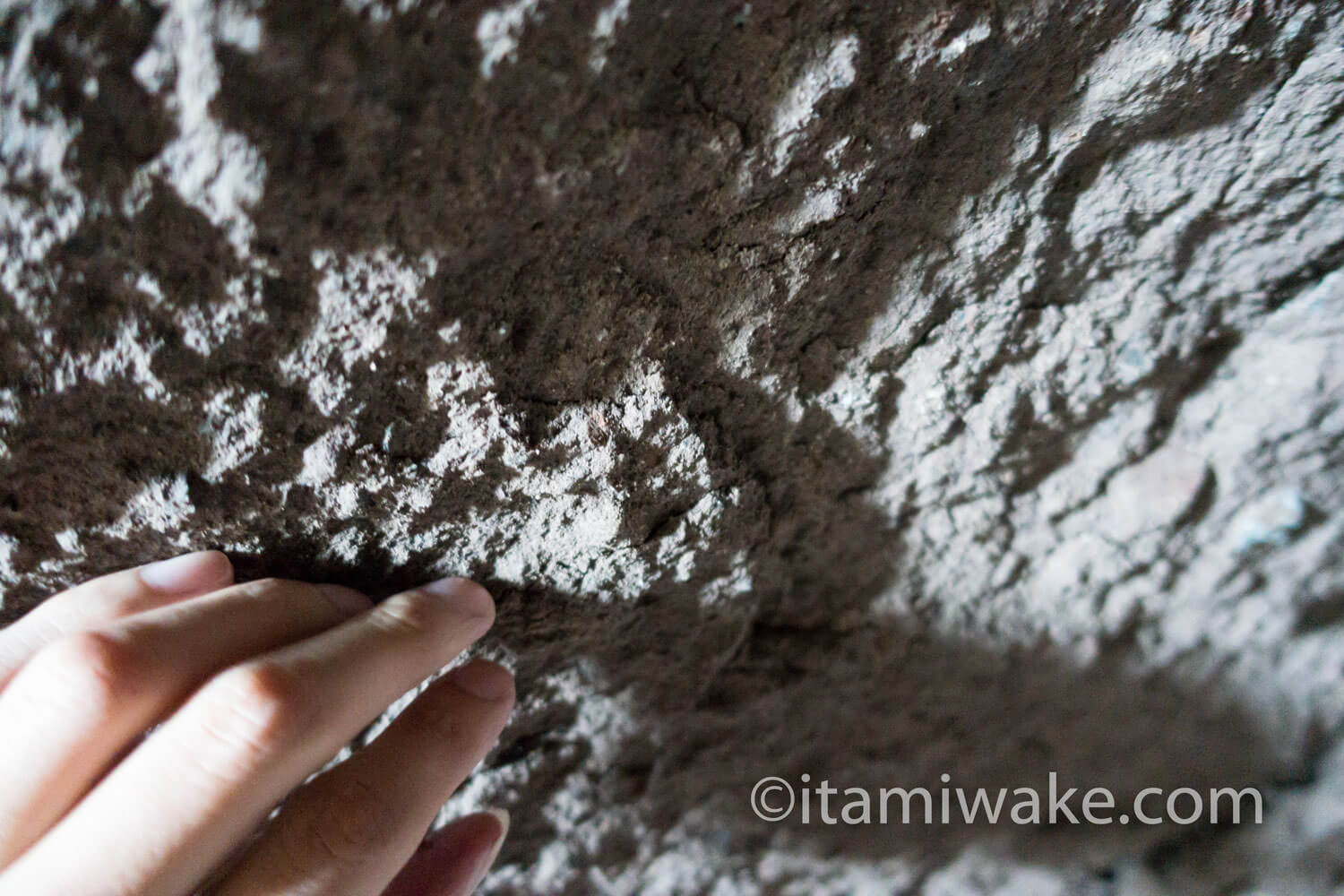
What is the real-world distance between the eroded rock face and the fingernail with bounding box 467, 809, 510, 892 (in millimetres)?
45

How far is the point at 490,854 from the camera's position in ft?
2.20

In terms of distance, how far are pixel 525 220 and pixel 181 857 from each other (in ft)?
1.23

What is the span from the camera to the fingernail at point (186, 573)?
1.60ft

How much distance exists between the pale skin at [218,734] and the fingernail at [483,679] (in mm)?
22

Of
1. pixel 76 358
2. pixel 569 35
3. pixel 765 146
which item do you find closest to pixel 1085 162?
pixel 765 146

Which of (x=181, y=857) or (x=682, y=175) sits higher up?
(x=682, y=175)

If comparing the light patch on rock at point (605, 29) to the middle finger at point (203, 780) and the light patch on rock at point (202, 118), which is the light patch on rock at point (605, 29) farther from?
the middle finger at point (203, 780)

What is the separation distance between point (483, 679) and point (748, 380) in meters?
0.29

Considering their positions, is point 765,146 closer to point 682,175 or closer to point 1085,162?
point 682,175

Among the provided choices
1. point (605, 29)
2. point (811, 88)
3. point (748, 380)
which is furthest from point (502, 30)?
point (748, 380)

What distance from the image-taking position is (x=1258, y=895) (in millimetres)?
732

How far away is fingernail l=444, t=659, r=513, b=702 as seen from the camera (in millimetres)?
582

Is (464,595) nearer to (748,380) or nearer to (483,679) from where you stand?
(483,679)

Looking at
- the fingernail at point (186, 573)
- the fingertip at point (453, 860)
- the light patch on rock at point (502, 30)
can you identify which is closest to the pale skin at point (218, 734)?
the fingernail at point (186, 573)
